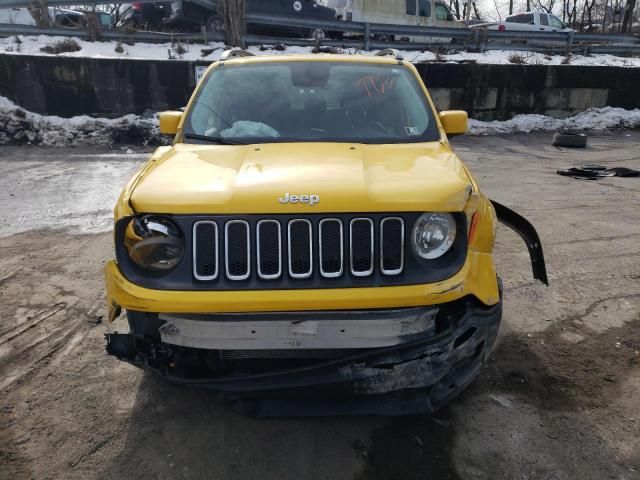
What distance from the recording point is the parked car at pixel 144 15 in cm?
1673

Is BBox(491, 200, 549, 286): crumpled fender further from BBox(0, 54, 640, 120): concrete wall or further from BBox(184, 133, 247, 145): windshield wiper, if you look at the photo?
BBox(0, 54, 640, 120): concrete wall

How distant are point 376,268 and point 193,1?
15.0 m

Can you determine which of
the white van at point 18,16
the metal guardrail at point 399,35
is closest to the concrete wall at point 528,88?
the metal guardrail at point 399,35

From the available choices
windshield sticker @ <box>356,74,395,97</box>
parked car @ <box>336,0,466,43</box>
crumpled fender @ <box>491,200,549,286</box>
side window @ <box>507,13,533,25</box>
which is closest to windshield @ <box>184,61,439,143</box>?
windshield sticker @ <box>356,74,395,97</box>

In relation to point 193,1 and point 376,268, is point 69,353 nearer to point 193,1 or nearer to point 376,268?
point 376,268

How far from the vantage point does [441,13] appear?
21.4m

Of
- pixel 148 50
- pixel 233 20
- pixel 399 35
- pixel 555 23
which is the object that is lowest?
pixel 148 50

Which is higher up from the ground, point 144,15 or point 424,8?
point 424,8

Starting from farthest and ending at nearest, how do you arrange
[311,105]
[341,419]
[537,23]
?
1. [537,23]
2. [311,105]
3. [341,419]

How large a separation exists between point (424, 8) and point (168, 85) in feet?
44.7

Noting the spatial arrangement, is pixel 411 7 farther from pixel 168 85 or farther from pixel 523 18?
pixel 168 85

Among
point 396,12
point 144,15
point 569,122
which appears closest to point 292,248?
point 569,122

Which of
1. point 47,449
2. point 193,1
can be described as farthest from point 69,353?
point 193,1

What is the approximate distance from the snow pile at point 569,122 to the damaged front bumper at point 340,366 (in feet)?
36.7
